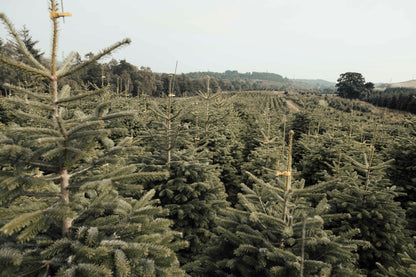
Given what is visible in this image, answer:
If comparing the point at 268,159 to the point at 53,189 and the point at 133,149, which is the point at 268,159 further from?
the point at 53,189

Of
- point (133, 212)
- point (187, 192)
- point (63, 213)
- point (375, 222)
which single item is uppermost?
point (63, 213)

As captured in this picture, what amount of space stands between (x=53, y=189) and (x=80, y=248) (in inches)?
45.4

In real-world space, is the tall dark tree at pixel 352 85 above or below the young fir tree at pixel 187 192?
above

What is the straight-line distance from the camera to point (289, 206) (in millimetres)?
3678

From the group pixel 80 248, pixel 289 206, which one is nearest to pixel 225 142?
pixel 289 206

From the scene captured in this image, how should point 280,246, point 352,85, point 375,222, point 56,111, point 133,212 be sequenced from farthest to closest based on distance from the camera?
1. point 352,85
2. point 375,222
3. point 280,246
4. point 133,212
5. point 56,111

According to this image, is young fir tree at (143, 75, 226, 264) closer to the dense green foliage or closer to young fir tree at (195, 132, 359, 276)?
the dense green foliage

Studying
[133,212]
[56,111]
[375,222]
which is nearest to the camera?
[56,111]

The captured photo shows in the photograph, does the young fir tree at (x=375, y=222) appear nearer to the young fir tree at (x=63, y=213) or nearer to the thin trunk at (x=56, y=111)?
the young fir tree at (x=63, y=213)

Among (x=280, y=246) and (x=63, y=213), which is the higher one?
(x=63, y=213)

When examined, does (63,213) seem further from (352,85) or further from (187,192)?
(352,85)

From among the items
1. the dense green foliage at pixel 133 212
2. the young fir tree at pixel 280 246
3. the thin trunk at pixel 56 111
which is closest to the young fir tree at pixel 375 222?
the dense green foliage at pixel 133 212

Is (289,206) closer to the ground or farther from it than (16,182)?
closer to the ground

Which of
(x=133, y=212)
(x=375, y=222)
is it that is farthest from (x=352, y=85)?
(x=133, y=212)
